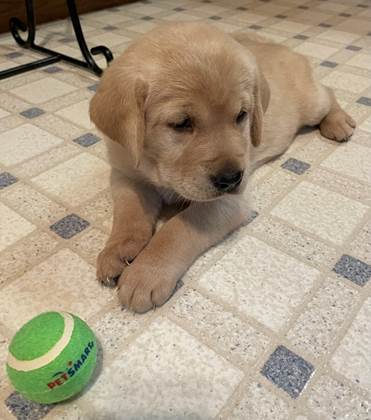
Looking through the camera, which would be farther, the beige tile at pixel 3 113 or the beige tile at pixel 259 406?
the beige tile at pixel 3 113

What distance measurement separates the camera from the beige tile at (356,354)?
1116mm

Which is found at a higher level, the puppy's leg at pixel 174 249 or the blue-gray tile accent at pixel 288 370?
the puppy's leg at pixel 174 249

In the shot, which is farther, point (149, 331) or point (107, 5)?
point (107, 5)

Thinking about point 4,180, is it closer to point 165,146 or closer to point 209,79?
point 165,146


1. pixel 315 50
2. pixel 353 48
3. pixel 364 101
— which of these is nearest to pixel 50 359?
pixel 364 101

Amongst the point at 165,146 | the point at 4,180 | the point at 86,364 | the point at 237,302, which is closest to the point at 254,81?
the point at 165,146

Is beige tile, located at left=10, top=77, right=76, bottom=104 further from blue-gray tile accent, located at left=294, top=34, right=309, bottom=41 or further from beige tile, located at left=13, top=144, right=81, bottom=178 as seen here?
blue-gray tile accent, located at left=294, top=34, right=309, bottom=41

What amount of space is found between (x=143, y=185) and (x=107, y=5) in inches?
131

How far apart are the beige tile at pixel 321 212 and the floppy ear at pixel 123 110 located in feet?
2.22

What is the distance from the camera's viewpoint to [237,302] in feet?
4.28

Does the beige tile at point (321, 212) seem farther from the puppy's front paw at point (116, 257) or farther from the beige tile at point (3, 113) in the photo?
the beige tile at point (3, 113)

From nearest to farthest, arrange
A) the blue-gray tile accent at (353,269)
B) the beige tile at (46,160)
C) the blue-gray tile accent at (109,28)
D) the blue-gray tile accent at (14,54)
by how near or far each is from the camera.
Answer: the blue-gray tile accent at (353,269)
the beige tile at (46,160)
the blue-gray tile accent at (14,54)
the blue-gray tile accent at (109,28)

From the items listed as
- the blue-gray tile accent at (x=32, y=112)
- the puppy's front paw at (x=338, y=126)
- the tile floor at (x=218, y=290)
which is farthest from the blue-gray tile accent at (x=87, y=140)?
the puppy's front paw at (x=338, y=126)

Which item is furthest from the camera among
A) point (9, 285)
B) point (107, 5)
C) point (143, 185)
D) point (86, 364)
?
point (107, 5)
